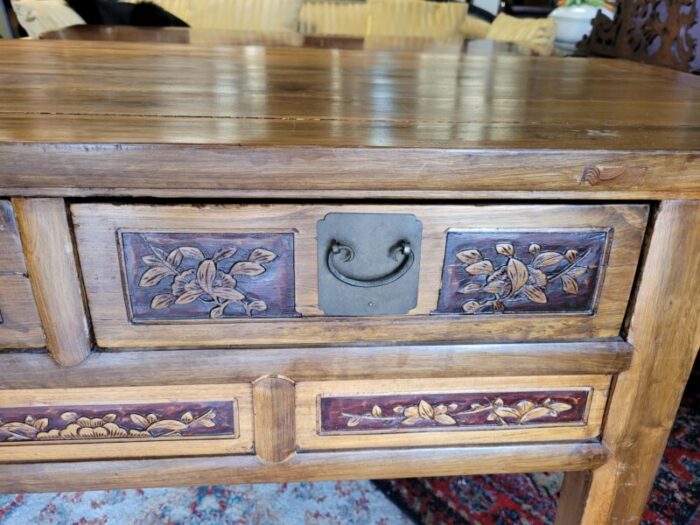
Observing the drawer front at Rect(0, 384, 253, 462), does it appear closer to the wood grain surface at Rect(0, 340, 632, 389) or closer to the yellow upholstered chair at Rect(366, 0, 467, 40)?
the wood grain surface at Rect(0, 340, 632, 389)

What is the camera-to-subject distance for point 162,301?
1.46 feet

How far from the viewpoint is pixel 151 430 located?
50 cm

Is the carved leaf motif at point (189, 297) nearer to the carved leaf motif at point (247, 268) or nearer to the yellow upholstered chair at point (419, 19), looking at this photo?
the carved leaf motif at point (247, 268)

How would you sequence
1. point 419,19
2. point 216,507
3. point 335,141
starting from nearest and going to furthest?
point 335,141
point 216,507
point 419,19

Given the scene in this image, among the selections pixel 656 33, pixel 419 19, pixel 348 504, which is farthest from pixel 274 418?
pixel 419 19

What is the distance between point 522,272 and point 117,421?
14.2 inches

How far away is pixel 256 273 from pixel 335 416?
16cm

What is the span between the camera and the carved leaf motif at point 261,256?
432 millimetres

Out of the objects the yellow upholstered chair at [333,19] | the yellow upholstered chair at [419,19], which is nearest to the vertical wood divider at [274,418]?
the yellow upholstered chair at [419,19]

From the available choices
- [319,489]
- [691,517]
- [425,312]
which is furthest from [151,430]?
[691,517]

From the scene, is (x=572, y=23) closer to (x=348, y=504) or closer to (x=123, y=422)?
(x=348, y=504)

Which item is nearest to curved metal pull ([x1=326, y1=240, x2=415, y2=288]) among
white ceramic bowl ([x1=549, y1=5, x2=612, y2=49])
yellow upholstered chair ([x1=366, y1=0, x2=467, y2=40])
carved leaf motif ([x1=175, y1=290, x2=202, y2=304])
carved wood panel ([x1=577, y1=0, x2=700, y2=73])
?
carved leaf motif ([x1=175, y1=290, x2=202, y2=304])

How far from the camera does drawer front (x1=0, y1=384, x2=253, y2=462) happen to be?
48 centimetres

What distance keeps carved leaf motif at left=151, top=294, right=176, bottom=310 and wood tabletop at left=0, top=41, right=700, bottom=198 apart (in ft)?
0.28
